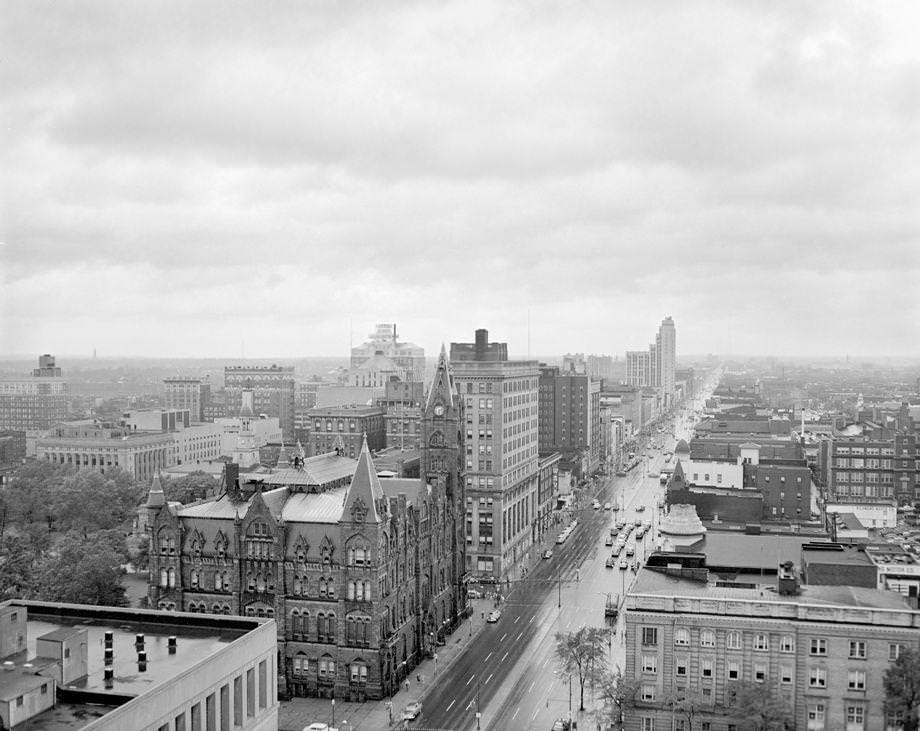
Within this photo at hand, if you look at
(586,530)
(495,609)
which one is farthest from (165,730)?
(586,530)

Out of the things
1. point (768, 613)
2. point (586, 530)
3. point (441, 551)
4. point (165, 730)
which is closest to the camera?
point (165, 730)

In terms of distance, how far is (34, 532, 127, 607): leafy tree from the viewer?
11044cm

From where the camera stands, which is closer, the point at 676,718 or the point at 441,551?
the point at 676,718

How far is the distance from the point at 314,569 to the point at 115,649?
36.9m

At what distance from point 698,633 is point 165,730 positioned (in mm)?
40733

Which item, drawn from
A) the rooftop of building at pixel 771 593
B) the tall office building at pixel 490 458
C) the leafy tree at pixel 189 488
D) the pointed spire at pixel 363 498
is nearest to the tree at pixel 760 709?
the rooftop of building at pixel 771 593

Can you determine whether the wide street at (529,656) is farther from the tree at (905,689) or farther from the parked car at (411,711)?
the tree at (905,689)

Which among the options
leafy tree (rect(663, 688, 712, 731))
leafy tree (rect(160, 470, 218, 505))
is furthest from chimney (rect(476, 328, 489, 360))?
leafy tree (rect(663, 688, 712, 731))

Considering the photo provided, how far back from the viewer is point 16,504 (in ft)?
542

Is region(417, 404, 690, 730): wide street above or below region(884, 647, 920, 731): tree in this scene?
below

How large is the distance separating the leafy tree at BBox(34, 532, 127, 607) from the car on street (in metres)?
41.6

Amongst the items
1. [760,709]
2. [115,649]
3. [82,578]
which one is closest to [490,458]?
[82,578]

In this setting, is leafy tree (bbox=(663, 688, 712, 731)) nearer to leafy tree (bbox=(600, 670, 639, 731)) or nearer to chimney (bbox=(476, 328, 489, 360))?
leafy tree (bbox=(600, 670, 639, 731))

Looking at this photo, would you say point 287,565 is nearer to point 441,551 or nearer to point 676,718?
point 441,551
